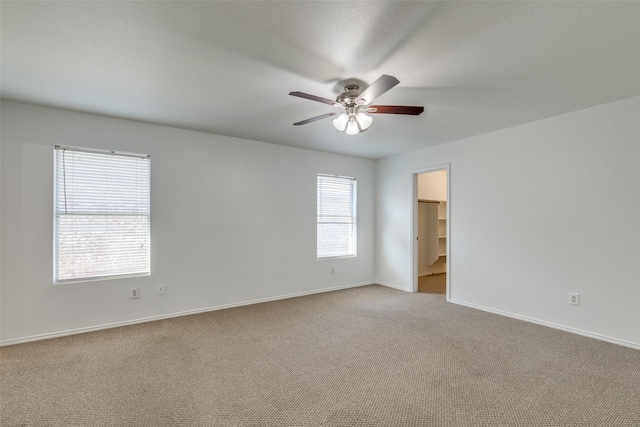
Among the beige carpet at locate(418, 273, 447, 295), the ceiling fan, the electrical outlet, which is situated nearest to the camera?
the ceiling fan

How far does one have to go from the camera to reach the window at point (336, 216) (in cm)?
517

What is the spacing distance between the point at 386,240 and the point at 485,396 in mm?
3560

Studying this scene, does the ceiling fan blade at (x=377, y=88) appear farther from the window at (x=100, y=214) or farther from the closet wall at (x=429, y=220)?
the closet wall at (x=429, y=220)

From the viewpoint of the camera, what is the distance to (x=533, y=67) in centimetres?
230

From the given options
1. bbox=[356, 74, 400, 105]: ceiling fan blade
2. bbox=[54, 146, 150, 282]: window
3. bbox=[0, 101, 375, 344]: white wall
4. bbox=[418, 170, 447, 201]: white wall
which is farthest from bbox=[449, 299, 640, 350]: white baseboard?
bbox=[54, 146, 150, 282]: window

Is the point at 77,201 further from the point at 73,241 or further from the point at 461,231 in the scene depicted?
the point at 461,231

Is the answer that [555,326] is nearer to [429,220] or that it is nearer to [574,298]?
[574,298]

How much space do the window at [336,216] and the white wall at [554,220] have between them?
5.05 ft

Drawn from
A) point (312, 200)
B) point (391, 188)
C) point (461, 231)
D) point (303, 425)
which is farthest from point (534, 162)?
point (303, 425)

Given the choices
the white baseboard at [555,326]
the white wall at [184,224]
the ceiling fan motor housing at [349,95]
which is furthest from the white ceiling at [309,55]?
the white baseboard at [555,326]

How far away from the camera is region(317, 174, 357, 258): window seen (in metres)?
5.17

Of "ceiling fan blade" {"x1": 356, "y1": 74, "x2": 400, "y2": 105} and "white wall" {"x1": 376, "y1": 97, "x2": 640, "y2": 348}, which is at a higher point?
"ceiling fan blade" {"x1": 356, "y1": 74, "x2": 400, "y2": 105}

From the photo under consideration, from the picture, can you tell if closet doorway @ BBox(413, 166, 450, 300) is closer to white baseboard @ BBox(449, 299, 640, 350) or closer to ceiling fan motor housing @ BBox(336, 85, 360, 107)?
white baseboard @ BBox(449, 299, 640, 350)

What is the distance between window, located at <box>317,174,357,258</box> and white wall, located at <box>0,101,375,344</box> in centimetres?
15
